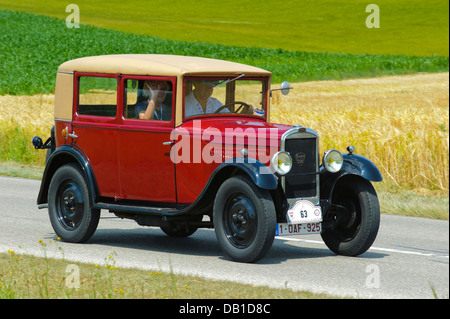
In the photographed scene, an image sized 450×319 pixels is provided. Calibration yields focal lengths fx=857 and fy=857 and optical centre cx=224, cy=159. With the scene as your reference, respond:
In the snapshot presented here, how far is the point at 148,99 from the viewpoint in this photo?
919 centimetres

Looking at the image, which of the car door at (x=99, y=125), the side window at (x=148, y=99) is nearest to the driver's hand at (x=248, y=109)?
the side window at (x=148, y=99)

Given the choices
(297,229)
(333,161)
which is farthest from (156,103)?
(297,229)

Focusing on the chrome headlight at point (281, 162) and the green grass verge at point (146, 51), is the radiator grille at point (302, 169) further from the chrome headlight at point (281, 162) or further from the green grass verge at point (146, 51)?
the green grass verge at point (146, 51)

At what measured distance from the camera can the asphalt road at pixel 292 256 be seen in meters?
7.54

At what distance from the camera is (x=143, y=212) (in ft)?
29.5

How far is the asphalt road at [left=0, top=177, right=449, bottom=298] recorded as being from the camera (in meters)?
7.54

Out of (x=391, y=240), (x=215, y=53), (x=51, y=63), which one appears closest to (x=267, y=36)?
(x=215, y=53)

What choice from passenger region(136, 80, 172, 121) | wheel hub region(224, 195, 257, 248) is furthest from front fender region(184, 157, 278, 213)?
passenger region(136, 80, 172, 121)

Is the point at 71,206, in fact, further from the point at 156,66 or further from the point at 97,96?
the point at 156,66

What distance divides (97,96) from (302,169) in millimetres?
2633

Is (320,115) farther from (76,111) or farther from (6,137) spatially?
(76,111)

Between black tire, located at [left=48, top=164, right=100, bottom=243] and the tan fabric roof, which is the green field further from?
black tire, located at [left=48, top=164, right=100, bottom=243]

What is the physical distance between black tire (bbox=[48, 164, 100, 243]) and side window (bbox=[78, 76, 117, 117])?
27.0 inches
